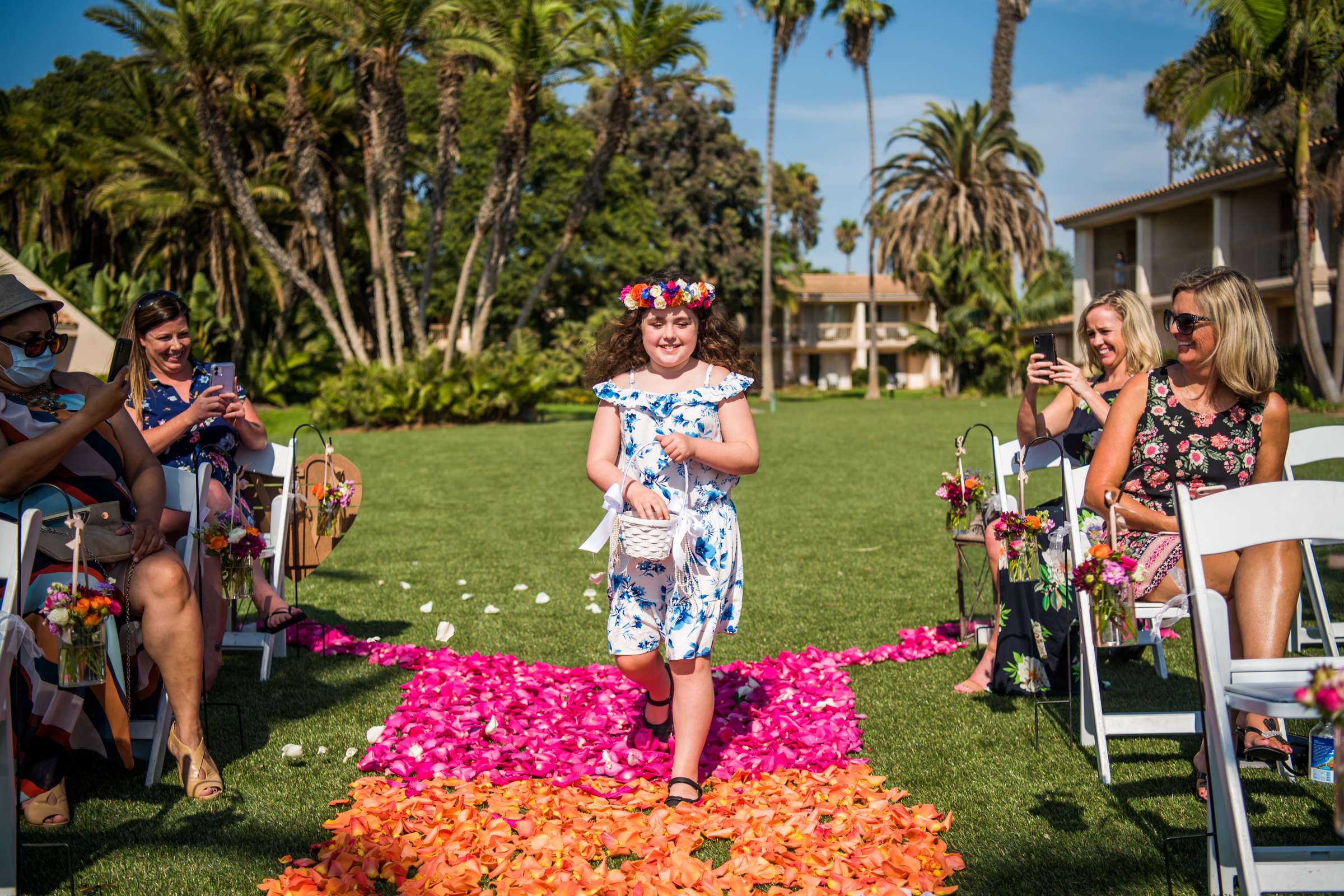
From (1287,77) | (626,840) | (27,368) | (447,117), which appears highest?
(447,117)

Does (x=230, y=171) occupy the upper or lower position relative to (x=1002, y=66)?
lower

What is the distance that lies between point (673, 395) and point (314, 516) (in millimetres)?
2614

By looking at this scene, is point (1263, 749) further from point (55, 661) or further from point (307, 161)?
point (307, 161)

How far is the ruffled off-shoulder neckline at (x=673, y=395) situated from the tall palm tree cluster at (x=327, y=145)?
20066mm

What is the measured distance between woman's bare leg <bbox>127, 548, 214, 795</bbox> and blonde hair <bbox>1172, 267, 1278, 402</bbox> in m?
3.78

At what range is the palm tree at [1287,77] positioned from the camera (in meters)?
19.7

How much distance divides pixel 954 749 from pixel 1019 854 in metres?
0.91

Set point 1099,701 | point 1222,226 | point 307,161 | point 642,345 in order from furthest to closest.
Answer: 1. point 1222,226
2. point 307,161
3. point 642,345
4. point 1099,701

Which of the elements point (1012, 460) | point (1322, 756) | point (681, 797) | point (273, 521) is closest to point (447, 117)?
point (273, 521)

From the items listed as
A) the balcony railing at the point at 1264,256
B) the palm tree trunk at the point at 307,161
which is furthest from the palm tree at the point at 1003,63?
the palm tree trunk at the point at 307,161

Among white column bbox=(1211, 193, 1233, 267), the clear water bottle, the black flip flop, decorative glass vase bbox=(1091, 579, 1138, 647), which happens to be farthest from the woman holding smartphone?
white column bbox=(1211, 193, 1233, 267)

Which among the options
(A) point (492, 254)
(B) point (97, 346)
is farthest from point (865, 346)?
(B) point (97, 346)

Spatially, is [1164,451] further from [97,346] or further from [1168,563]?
[97,346]

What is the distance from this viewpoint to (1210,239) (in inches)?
1321
